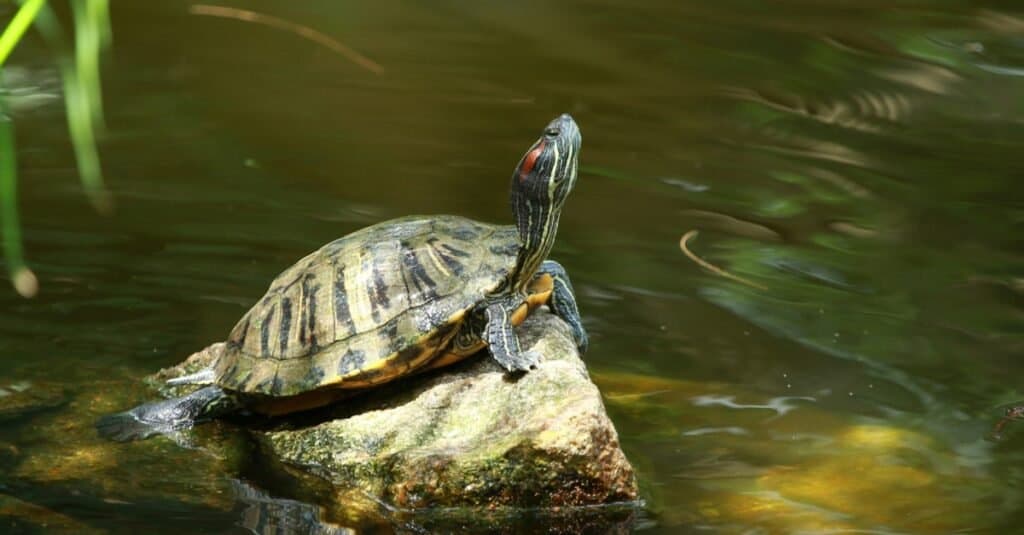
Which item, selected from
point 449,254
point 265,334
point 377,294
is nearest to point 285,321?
point 265,334

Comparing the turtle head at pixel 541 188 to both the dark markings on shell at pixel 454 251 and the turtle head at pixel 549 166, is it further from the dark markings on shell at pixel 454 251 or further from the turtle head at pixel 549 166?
the dark markings on shell at pixel 454 251

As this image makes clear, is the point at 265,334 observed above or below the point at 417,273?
below

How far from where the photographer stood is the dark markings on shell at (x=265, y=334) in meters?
4.04

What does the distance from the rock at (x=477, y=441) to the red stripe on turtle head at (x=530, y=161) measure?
54 centimetres

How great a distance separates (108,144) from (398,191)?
1829mm

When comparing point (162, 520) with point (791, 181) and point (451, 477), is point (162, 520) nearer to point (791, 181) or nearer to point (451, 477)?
point (451, 477)

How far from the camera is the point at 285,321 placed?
4.08 m

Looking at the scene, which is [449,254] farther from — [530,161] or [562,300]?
[562,300]

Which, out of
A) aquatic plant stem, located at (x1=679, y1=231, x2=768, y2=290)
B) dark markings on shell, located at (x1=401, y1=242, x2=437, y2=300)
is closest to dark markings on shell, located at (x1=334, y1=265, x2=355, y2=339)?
dark markings on shell, located at (x1=401, y1=242, x2=437, y2=300)

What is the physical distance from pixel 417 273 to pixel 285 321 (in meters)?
0.48


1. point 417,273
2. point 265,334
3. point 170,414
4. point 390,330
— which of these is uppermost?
point 417,273

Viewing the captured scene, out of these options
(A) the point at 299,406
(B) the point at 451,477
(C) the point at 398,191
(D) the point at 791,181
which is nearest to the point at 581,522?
(B) the point at 451,477

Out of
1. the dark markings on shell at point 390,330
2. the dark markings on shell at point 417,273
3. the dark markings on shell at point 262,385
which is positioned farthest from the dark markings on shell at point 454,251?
the dark markings on shell at point 262,385

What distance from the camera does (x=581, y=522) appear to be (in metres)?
3.59
